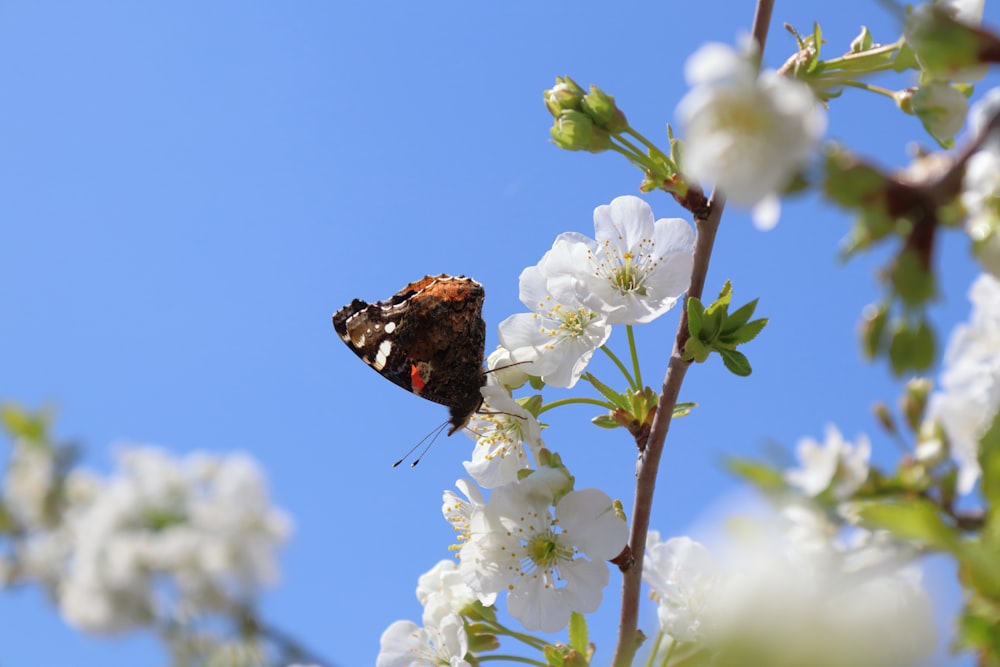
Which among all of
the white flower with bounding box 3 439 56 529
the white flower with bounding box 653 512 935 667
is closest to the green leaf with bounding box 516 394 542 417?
the white flower with bounding box 653 512 935 667

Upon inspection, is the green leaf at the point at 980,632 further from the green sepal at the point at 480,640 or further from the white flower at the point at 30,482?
the white flower at the point at 30,482

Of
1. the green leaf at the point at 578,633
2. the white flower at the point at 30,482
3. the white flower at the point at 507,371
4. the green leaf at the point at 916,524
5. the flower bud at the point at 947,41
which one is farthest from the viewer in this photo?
the white flower at the point at 30,482

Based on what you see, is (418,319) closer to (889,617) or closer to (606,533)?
(606,533)

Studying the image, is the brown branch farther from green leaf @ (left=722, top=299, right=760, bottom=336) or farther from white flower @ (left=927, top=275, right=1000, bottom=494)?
white flower @ (left=927, top=275, right=1000, bottom=494)

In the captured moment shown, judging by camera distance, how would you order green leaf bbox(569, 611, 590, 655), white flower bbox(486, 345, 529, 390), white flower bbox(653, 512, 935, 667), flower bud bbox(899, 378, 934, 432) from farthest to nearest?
white flower bbox(486, 345, 529, 390) < green leaf bbox(569, 611, 590, 655) < flower bud bbox(899, 378, 934, 432) < white flower bbox(653, 512, 935, 667)

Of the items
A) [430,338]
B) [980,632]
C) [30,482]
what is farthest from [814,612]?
[30,482]

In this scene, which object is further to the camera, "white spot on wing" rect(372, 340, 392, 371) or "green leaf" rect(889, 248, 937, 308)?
"white spot on wing" rect(372, 340, 392, 371)

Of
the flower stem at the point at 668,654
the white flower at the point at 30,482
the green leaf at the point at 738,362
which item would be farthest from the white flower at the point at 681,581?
the white flower at the point at 30,482
